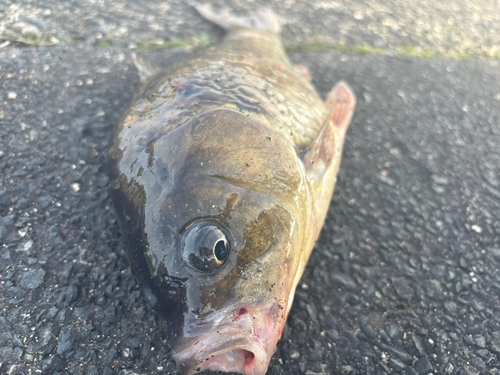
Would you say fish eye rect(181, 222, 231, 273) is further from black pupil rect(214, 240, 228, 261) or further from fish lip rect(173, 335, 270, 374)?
fish lip rect(173, 335, 270, 374)

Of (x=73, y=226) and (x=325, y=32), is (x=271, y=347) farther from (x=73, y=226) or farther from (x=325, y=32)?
(x=325, y=32)

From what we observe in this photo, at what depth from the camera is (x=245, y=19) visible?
4.38 m

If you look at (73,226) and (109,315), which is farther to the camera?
(73,226)

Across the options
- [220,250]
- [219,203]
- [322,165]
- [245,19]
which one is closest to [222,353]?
[220,250]

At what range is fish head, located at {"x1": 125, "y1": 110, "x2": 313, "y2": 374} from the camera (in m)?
1.61

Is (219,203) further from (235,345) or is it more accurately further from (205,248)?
(235,345)

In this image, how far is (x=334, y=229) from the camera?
9.00 feet

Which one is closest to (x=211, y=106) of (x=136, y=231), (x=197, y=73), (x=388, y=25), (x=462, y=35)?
(x=197, y=73)

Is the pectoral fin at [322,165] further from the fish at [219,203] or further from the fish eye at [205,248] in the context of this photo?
the fish eye at [205,248]

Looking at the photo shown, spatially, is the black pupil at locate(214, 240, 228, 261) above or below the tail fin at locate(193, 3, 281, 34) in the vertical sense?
below

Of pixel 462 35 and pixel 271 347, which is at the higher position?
pixel 462 35

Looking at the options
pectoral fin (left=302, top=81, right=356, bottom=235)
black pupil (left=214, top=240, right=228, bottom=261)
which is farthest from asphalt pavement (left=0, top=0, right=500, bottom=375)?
black pupil (left=214, top=240, right=228, bottom=261)

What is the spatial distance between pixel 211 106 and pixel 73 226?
4.29 feet

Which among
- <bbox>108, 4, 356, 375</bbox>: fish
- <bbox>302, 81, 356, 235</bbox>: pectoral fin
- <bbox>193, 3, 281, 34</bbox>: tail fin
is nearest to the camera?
<bbox>108, 4, 356, 375</bbox>: fish
